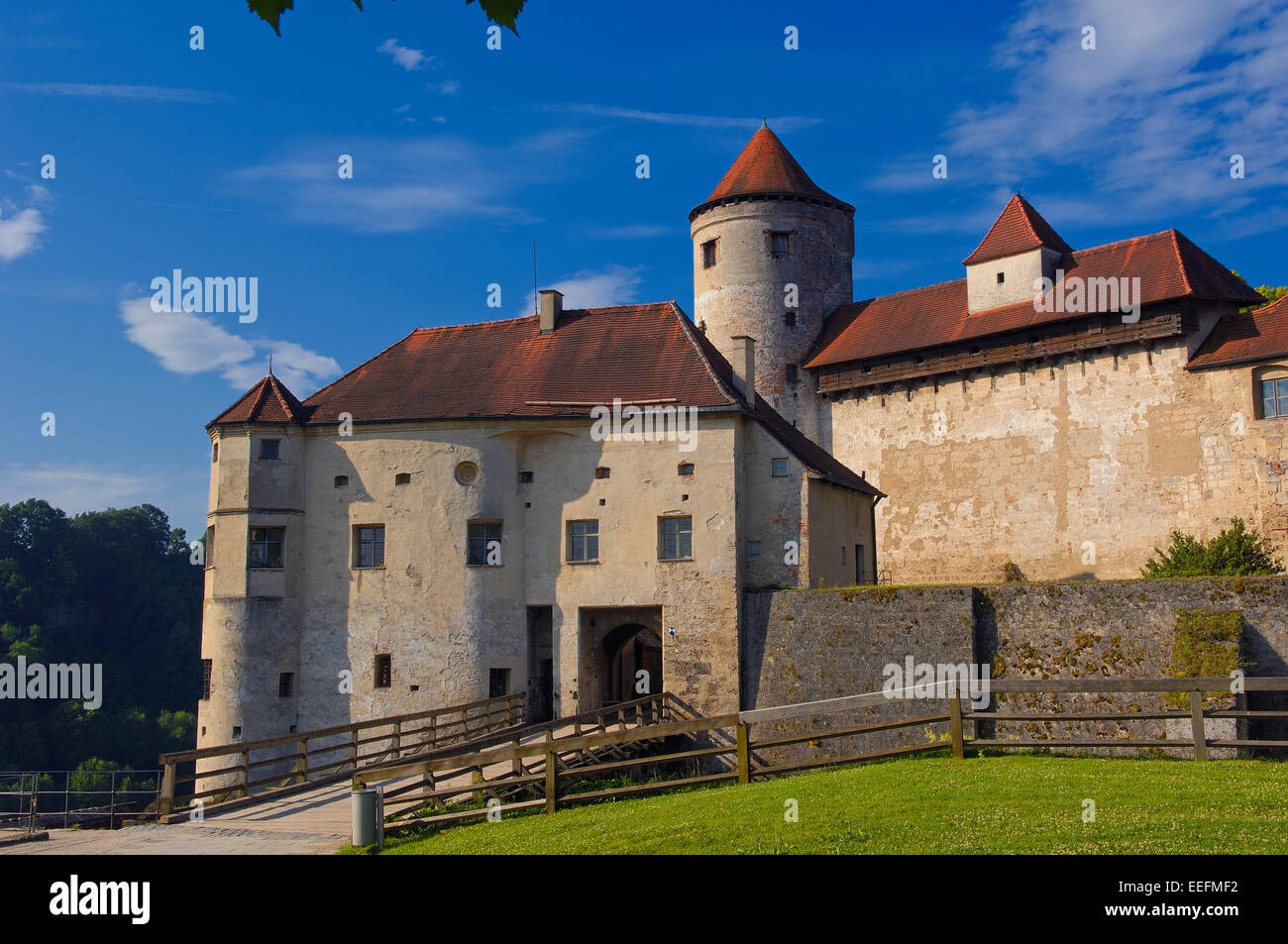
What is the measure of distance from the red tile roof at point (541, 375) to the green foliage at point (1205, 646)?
375 inches

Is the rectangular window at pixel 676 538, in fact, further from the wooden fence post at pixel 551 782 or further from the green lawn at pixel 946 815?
the green lawn at pixel 946 815

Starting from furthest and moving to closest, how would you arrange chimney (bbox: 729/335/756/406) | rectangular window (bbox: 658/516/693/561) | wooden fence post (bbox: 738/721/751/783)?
1. chimney (bbox: 729/335/756/406)
2. rectangular window (bbox: 658/516/693/561)
3. wooden fence post (bbox: 738/721/751/783)

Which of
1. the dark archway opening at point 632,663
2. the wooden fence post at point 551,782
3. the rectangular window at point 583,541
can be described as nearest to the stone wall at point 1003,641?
the rectangular window at point 583,541

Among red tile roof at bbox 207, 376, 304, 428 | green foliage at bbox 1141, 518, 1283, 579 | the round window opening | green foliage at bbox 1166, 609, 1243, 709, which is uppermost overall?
red tile roof at bbox 207, 376, 304, 428

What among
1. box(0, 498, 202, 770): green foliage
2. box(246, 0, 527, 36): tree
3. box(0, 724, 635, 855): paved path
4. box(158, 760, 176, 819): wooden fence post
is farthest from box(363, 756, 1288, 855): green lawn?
box(0, 498, 202, 770): green foliage

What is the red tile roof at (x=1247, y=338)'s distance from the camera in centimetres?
3281

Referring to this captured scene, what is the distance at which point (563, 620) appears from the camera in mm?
28297

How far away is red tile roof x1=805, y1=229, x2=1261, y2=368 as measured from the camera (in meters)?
35.2

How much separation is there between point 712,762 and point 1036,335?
797 inches

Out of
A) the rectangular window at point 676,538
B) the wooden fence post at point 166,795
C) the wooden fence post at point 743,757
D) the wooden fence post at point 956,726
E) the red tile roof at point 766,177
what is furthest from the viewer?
the red tile roof at point 766,177

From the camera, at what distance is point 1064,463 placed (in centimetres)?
3744

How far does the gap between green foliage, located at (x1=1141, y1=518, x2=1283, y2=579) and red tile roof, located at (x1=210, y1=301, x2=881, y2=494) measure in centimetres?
825

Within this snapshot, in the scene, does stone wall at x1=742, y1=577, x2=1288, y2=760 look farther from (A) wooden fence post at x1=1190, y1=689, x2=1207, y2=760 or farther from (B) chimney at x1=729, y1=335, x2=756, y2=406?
(A) wooden fence post at x1=1190, y1=689, x2=1207, y2=760

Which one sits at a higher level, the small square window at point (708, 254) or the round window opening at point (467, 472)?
the small square window at point (708, 254)
